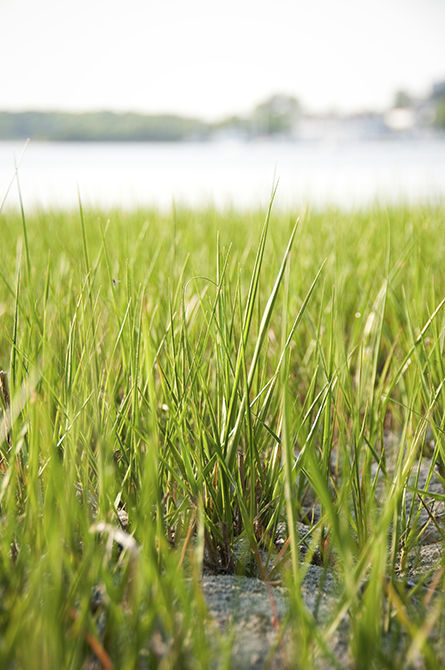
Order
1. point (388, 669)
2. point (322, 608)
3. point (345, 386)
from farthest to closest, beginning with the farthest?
1. point (345, 386)
2. point (322, 608)
3. point (388, 669)

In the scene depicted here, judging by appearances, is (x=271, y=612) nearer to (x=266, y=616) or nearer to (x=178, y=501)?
(x=266, y=616)

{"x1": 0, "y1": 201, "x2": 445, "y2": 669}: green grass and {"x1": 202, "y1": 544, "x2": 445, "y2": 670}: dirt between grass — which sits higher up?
{"x1": 0, "y1": 201, "x2": 445, "y2": 669}: green grass

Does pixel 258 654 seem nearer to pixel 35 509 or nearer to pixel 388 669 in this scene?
pixel 388 669

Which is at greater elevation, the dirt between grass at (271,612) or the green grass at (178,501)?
the green grass at (178,501)

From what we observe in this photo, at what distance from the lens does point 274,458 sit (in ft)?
2.09

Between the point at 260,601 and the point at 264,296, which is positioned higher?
the point at 264,296

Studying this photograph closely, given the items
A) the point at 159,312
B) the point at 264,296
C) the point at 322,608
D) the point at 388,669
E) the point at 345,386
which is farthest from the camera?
the point at 264,296

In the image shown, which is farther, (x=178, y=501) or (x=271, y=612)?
(x=178, y=501)

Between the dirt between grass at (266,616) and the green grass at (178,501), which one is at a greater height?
the green grass at (178,501)

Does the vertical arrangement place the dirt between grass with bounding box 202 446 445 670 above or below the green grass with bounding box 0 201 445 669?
below

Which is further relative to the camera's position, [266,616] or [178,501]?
[178,501]

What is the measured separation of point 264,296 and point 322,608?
0.85 m

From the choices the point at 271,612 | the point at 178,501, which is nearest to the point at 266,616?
the point at 271,612

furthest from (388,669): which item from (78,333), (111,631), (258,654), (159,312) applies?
(159,312)
